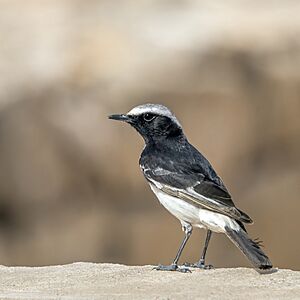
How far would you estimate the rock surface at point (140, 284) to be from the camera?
951 cm

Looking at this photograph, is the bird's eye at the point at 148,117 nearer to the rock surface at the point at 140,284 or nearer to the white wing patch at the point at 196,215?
the white wing patch at the point at 196,215

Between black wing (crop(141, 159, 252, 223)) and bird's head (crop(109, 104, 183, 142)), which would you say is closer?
black wing (crop(141, 159, 252, 223))

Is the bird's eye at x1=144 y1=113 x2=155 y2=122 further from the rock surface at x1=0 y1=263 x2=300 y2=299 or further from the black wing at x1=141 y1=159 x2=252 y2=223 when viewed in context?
the rock surface at x1=0 y1=263 x2=300 y2=299

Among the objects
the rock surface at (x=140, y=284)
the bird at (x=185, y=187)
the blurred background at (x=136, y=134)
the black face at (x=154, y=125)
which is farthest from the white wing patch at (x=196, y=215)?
the blurred background at (x=136, y=134)

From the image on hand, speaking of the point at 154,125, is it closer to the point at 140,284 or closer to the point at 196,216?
the point at 196,216

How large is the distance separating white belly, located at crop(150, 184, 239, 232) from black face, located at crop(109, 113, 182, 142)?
72 centimetres

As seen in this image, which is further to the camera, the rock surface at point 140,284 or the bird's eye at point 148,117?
the bird's eye at point 148,117

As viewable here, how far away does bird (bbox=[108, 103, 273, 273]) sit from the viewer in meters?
10.6

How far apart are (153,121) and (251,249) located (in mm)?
1765

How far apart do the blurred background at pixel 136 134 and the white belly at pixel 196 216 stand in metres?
9.39

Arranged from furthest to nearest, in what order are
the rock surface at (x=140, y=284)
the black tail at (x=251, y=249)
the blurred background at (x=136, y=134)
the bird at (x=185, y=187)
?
the blurred background at (x=136, y=134)
the bird at (x=185, y=187)
the black tail at (x=251, y=249)
the rock surface at (x=140, y=284)

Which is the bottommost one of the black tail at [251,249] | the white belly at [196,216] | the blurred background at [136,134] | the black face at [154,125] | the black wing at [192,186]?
the blurred background at [136,134]

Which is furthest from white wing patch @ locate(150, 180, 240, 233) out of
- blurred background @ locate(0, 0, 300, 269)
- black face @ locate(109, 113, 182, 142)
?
blurred background @ locate(0, 0, 300, 269)

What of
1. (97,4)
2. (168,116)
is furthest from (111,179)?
(168,116)
